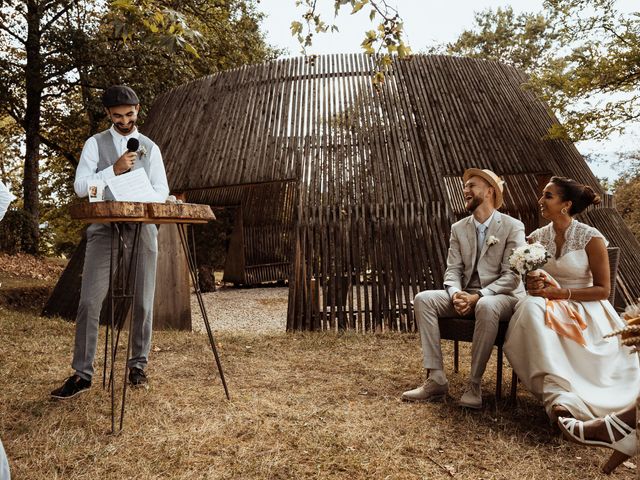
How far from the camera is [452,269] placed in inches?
153

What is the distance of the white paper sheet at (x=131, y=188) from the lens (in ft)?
9.76

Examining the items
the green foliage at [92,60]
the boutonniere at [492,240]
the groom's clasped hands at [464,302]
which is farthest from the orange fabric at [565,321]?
the green foliage at [92,60]

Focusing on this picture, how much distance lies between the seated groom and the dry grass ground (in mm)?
212

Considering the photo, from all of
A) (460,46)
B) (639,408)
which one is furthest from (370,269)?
(460,46)

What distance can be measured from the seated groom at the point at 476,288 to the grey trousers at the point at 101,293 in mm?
1823

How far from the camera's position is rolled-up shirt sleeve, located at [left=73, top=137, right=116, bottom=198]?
10.2ft

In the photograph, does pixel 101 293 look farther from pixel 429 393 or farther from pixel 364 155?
pixel 364 155

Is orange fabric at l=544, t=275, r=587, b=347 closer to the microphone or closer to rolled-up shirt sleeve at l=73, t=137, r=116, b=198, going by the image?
the microphone

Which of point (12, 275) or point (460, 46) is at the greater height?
point (460, 46)

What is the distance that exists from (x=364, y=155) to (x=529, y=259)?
368 cm

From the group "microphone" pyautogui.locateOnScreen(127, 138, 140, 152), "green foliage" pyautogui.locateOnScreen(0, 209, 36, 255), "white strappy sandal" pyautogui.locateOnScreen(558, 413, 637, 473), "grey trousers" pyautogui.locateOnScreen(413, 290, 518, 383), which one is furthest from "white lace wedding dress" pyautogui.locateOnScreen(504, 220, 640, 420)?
"green foliage" pyautogui.locateOnScreen(0, 209, 36, 255)

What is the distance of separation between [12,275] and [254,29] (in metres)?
8.05

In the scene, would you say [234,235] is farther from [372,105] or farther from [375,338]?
[375,338]

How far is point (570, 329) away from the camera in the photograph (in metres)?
3.10
